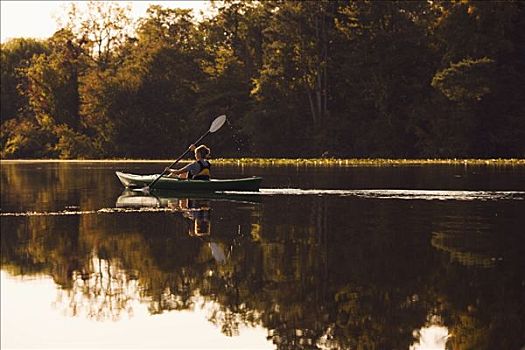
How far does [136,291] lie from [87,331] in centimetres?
189

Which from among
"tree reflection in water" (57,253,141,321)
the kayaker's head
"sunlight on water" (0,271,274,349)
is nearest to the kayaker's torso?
the kayaker's head

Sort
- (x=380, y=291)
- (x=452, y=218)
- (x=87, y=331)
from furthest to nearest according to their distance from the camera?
(x=452, y=218), (x=380, y=291), (x=87, y=331)

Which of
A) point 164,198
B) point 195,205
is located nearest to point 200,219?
point 195,205

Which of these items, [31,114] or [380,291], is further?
[31,114]

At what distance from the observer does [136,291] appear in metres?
11.2

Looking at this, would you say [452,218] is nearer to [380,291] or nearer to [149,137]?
[380,291]

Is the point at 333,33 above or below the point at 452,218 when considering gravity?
above

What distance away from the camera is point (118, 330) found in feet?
30.6

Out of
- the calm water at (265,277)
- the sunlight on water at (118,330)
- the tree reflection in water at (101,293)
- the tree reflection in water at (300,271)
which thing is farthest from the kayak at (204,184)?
the sunlight on water at (118,330)

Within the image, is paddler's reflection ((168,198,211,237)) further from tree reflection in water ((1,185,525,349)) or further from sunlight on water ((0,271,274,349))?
sunlight on water ((0,271,274,349))

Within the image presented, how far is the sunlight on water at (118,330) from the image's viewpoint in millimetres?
8781

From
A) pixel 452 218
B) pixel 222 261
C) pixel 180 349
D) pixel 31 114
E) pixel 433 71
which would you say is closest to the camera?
pixel 180 349

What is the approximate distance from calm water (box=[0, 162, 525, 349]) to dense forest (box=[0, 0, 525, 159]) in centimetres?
4211

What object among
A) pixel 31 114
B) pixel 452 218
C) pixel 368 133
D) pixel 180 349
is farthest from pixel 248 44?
pixel 180 349
